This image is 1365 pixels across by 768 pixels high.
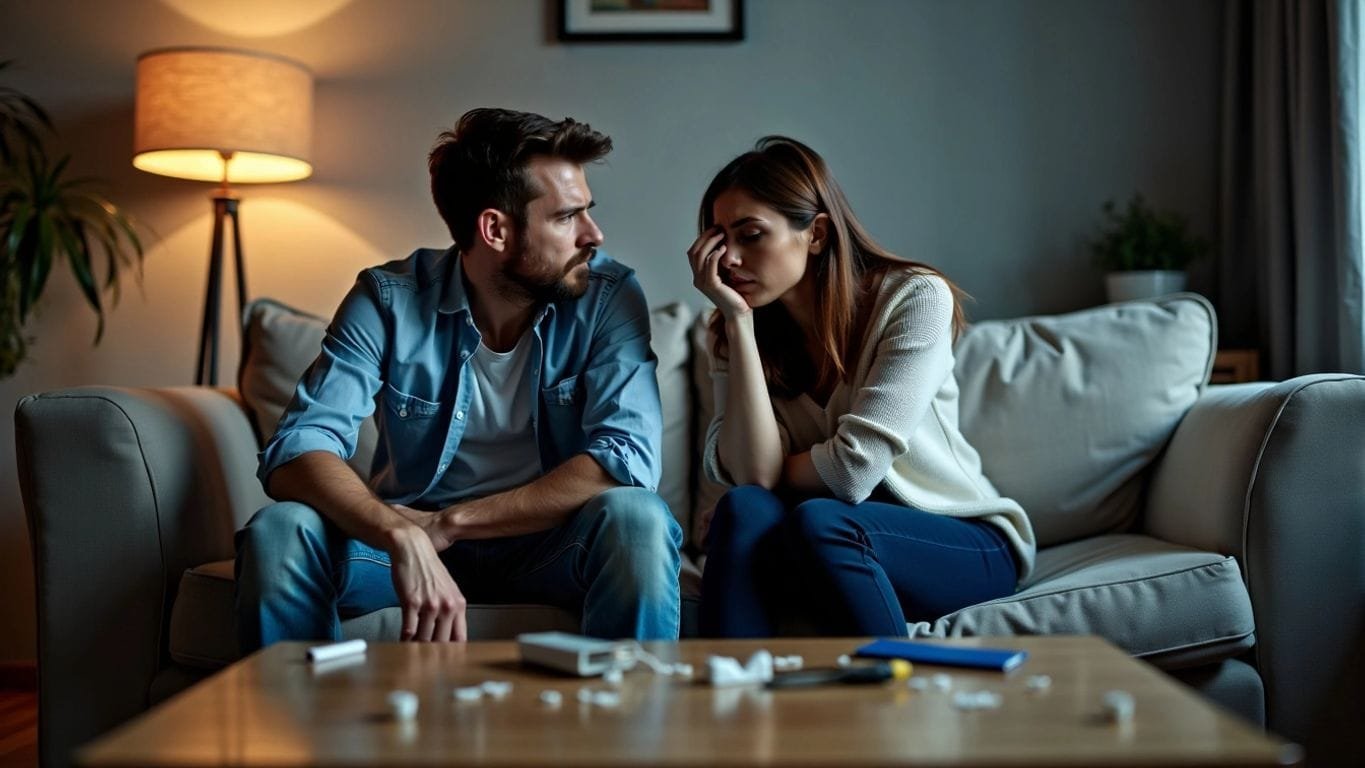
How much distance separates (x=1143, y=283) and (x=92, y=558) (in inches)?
84.3

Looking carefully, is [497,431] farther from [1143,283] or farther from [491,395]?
[1143,283]

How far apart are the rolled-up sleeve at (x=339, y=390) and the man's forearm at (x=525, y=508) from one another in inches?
9.0

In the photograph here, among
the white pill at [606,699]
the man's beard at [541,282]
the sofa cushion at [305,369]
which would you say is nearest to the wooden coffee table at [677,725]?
the white pill at [606,699]

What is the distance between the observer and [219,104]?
2576 mm

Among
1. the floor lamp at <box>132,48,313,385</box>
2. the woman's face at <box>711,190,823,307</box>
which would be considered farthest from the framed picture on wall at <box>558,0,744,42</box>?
the woman's face at <box>711,190,823,307</box>

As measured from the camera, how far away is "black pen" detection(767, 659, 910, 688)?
43.6 inches

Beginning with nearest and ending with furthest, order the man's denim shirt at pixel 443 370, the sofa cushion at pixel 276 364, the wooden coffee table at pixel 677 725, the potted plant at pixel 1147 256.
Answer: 1. the wooden coffee table at pixel 677 725
2. the man's denim shirt at pixel 443 370
3. the sofa cushion at pixel 276 364
4. the potted plant at pixel 1147 256

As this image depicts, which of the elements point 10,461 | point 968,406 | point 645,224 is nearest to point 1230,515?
point 968,406

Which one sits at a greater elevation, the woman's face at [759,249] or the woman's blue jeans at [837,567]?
the woman's face at [759,249]

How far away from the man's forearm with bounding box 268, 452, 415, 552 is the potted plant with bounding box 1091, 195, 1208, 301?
5.67ft

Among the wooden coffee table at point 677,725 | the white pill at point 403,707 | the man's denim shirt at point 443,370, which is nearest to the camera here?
the wooden coffee table at point 677,725

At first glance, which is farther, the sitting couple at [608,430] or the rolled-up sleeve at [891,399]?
the rolled-up sleeve at [891,399]

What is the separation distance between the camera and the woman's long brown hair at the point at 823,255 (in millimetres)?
1931

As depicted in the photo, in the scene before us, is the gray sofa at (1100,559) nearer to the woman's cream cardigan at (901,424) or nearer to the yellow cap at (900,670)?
the woman's cream cardigan at (901,424)
